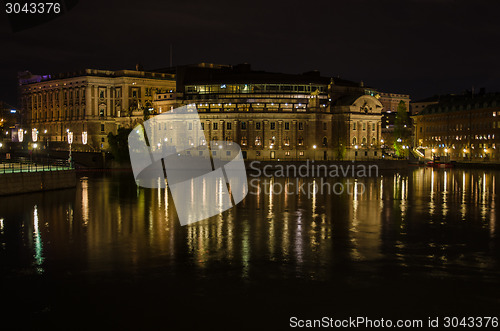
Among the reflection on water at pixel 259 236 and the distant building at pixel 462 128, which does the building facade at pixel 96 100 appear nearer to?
the distant building at pixel 462 128

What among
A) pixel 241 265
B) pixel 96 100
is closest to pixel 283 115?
pixel 96 100

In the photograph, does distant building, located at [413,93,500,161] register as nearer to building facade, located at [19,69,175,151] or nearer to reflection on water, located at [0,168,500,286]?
building facade, located at [19,69,175,151]

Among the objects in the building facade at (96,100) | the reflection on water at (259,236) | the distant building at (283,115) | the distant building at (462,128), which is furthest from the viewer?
the building facade at (96,100)

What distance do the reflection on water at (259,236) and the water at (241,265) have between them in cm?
12

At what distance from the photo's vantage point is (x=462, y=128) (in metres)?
166

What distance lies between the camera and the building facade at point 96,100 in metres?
177

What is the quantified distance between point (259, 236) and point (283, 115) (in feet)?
386

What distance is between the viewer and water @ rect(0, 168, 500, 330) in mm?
23000

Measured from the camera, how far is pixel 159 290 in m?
25.4

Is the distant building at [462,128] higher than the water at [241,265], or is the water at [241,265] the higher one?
the distant building at [462,128]

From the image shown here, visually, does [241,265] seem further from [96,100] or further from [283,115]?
[96,100]

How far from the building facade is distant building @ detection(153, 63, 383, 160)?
15634 millimetres

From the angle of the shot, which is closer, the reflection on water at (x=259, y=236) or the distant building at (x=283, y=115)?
the reflection on water at (x=259, y=236)

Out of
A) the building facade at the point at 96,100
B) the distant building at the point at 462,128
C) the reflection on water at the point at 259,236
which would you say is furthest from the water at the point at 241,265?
the building facade at the point at 96,100
